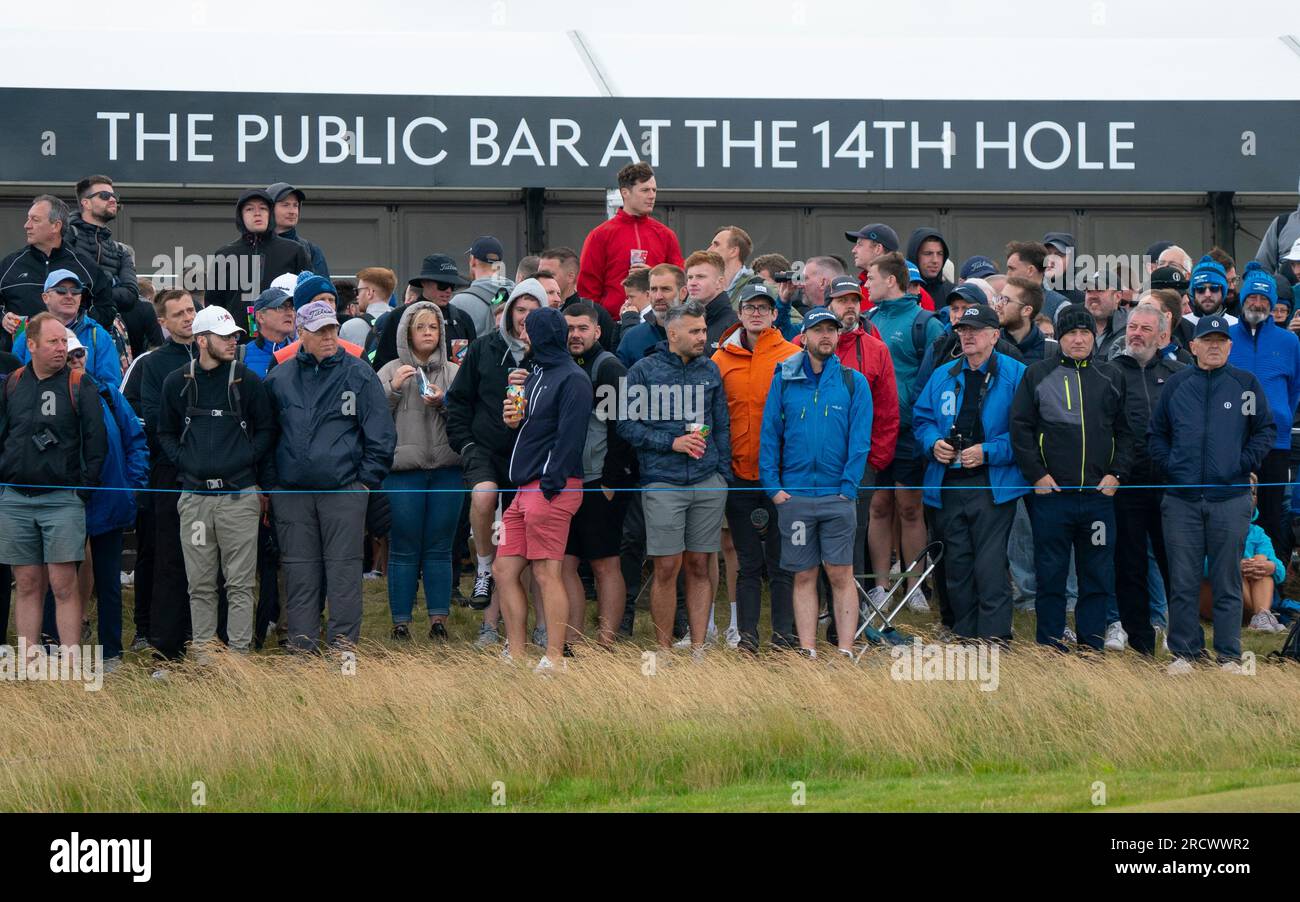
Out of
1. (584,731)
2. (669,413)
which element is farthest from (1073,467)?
(584,731)

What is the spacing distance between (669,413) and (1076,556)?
276 centimetres

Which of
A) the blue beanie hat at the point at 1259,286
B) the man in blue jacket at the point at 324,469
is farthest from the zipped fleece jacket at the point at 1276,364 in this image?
the man in blue jacket at the point at 324,469

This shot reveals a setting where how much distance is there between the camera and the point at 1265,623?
13586 mm

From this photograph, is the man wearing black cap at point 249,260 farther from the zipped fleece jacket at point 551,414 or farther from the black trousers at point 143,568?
the zipped fleece jacket at point 551,414

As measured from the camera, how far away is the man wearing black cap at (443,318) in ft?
44.7

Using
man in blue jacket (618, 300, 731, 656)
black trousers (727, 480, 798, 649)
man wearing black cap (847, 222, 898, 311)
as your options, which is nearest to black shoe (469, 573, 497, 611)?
man in blue jacket (618, 300, 731, 656)

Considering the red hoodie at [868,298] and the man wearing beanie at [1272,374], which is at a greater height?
the red hoodie at [868,298]

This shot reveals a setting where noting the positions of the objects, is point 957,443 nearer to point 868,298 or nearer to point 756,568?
point 756,568

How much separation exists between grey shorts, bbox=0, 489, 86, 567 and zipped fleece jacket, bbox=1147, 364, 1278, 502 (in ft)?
22.5

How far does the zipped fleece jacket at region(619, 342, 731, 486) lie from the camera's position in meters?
12.2

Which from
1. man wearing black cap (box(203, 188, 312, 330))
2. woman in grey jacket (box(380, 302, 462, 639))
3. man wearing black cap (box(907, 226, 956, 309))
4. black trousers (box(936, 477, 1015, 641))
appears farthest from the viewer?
man wearing black cap (box(907, 226, 956, 309))

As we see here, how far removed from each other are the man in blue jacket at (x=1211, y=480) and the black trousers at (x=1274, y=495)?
1541 millimetres

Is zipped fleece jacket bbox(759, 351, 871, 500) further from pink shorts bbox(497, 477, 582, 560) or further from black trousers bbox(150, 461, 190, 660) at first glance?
black trousers bbox(150, 461, 190, 660)

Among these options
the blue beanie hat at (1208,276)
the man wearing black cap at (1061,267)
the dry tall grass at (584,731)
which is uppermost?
the man wearing black cap at (1061,267)
